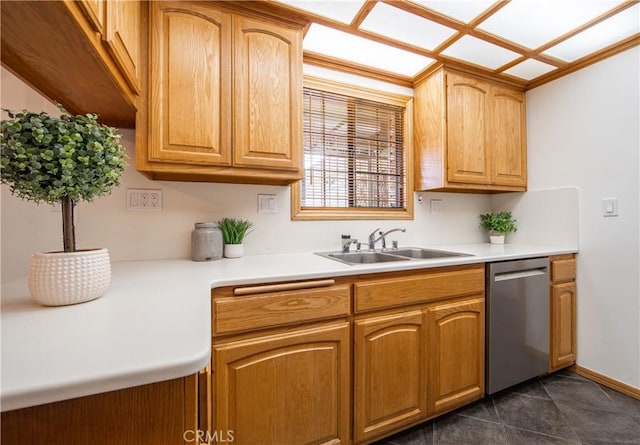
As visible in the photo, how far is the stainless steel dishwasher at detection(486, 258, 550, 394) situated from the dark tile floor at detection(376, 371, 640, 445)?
113 mm

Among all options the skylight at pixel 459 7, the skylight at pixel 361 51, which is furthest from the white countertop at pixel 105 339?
the skylight at pixel 459 7

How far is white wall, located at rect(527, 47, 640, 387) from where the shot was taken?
69.5 inches

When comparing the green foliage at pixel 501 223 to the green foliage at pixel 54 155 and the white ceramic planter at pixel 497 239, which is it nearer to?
the white ceramic planter at pixel 497 239

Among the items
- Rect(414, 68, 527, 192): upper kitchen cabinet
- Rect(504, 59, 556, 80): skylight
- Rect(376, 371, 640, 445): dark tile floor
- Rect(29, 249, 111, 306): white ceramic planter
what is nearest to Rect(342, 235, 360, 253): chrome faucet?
Rect(414, 68, 527, 192): upper kitchen cabinet

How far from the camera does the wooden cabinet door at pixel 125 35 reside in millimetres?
872

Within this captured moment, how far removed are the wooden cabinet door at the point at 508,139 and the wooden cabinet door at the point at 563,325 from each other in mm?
864

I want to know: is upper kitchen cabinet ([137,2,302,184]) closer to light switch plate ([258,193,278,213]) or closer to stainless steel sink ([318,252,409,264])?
light switch plate ([258,193,278,213])

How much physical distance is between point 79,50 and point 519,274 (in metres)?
2.32

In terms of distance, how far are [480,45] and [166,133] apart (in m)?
1.95

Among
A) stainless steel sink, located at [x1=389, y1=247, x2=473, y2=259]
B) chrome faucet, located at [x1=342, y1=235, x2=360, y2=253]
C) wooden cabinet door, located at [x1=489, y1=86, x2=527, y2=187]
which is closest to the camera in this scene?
chrome faucet, located at [x1=342, y1=235, x2=360, y2=253]

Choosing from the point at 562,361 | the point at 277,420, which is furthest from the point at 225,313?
the point at 562,361

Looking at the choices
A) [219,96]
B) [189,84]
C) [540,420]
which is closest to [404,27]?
[219,96]

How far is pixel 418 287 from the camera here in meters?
1.43

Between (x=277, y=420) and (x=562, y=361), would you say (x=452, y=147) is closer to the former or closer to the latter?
(x=562, y=361)
